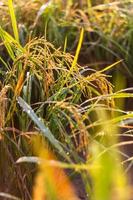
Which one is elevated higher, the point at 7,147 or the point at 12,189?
the point at 7,147

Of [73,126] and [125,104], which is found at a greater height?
[73,126]

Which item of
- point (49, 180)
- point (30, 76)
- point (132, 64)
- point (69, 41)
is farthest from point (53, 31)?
point (49, 180)

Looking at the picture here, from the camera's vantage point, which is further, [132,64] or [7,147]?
[132,64]

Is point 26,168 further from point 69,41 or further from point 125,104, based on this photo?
point 69,41

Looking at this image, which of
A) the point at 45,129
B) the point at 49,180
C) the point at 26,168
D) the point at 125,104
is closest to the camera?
the point at 49,180

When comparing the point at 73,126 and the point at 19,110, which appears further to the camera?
the point at 19,110

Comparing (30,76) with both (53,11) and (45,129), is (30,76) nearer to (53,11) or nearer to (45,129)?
(45,129)

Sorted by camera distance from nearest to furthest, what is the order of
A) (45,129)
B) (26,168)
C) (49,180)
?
(49,180)
(45,129)
(26,168)

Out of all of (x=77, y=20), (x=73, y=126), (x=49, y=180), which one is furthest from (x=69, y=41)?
(x=49, y=180)

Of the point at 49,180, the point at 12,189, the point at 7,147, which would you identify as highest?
the point at 49,180
